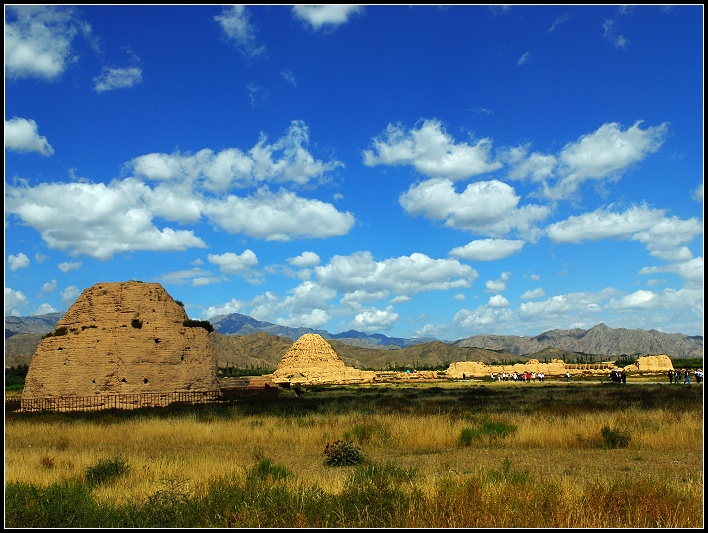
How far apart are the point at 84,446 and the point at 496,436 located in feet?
40.9

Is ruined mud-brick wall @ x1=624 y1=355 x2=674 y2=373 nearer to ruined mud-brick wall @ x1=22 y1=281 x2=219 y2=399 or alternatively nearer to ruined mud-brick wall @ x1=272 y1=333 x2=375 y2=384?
ruined mud-brick wall @ x1=272 y1=333 x2=375 y2=384

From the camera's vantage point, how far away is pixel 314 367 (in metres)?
93.2

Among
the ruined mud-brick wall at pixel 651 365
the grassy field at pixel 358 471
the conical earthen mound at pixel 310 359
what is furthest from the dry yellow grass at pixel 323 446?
the ruined mud-brick wall at pixel 651 365

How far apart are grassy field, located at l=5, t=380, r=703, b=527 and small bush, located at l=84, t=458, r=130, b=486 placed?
0.03 metres

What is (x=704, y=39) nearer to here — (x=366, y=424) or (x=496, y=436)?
(x=496, y=436)

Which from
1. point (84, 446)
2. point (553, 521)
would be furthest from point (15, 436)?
point (553, 521)

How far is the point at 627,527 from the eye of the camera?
703 cm

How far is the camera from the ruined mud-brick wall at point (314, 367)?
294ft

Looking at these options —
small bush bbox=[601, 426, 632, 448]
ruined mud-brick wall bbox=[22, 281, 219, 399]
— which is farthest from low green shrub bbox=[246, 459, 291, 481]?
A: ruined mud-brick wall bbox=[22, 281, 219, 399]

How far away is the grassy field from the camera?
746 centimetres

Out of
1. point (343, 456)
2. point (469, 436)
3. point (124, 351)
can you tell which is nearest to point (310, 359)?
point (124, 351)

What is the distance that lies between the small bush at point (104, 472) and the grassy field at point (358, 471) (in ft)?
0.11

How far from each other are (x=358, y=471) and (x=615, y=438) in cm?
926

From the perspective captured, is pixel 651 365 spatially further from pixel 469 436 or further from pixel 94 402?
pixel 469 436
